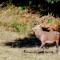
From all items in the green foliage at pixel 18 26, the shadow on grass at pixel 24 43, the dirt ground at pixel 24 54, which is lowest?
the shadow on grass at pixel 24 43

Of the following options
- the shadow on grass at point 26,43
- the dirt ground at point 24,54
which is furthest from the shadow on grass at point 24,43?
the dirt ground at point 24,54

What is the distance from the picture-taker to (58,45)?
10047 mm

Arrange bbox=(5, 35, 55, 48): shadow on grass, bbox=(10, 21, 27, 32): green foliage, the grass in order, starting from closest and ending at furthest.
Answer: the grass, bbox=(5, 35, 55, 48): shadow on grass, bbox=(10, 21, 27, 32): green foliage

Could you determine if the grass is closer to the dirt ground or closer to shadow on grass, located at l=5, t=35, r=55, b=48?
the dirt ground

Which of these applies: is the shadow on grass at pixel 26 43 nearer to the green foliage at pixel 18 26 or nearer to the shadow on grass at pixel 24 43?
the shadow on grass at pixel 24 43

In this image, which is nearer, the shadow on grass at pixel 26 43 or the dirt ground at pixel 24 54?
the dirt ground at pixel 24 54

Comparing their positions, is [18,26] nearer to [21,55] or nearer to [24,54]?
[24,54]

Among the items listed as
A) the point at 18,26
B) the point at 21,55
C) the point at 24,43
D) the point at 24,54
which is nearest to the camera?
the point at 21,55

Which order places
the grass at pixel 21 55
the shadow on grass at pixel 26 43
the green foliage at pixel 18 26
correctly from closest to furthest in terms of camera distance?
the grass at pixel 21 55, the shadow on grass at pixel 26 43, the green foliage at pixel 18 26

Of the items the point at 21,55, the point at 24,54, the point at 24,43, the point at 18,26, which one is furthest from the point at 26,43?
the point at 18,26

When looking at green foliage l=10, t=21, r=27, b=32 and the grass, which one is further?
green foliage l=10, t=21, r=27, b=32

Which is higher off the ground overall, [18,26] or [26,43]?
[18,26]

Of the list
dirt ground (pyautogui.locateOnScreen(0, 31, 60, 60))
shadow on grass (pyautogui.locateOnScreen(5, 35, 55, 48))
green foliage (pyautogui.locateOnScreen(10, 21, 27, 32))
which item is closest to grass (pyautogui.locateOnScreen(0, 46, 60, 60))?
dirt ground (pyautogui.locateOnScreen(0, 31, 60, 60))

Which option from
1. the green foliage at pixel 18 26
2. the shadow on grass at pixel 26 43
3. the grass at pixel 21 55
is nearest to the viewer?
the grass at pixel 21 55
